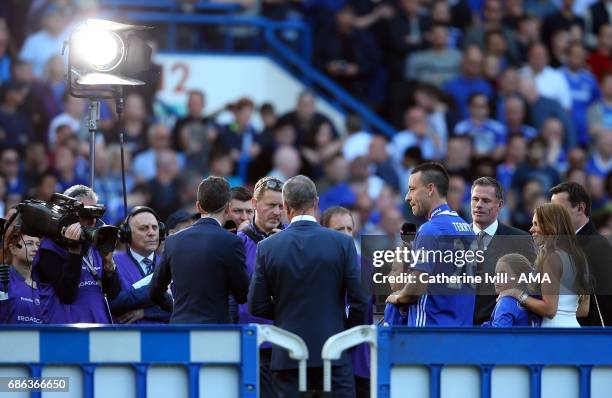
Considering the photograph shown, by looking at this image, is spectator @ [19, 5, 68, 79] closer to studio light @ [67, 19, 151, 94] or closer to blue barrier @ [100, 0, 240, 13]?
blue barrier @ [100, 0, 240, 13]

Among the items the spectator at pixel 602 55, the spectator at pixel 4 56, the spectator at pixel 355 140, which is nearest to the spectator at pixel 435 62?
the spectator at pixel 355 140

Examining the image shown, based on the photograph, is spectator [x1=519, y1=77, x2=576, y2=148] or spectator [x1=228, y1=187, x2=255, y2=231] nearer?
spectator [x1=228, y1=187, x2=255, y2=231]

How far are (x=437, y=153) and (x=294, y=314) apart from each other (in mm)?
8429

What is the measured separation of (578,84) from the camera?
17.5m

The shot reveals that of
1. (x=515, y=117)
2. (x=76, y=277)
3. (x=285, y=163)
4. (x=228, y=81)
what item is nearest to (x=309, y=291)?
(x=76, y=277)

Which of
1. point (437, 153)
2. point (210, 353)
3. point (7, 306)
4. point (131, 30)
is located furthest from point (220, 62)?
point (210, 353)

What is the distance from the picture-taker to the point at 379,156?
15.2m

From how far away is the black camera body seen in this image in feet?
24.0

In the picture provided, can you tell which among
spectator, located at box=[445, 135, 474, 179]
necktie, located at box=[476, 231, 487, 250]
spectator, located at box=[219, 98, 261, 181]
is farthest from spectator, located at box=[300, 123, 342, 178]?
necktie, located at box=[476, 231, 487, 250]

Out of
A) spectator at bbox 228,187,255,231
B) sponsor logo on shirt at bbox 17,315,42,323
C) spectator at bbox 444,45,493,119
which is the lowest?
sponsor logo on shirt at bbox 17,315,42,323

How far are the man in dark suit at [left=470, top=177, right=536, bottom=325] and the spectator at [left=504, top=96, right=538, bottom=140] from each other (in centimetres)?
783

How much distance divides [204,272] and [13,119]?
7.20 meters

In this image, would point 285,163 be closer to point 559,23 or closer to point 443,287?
point 559,23

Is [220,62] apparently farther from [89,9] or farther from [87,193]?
[87,193]
